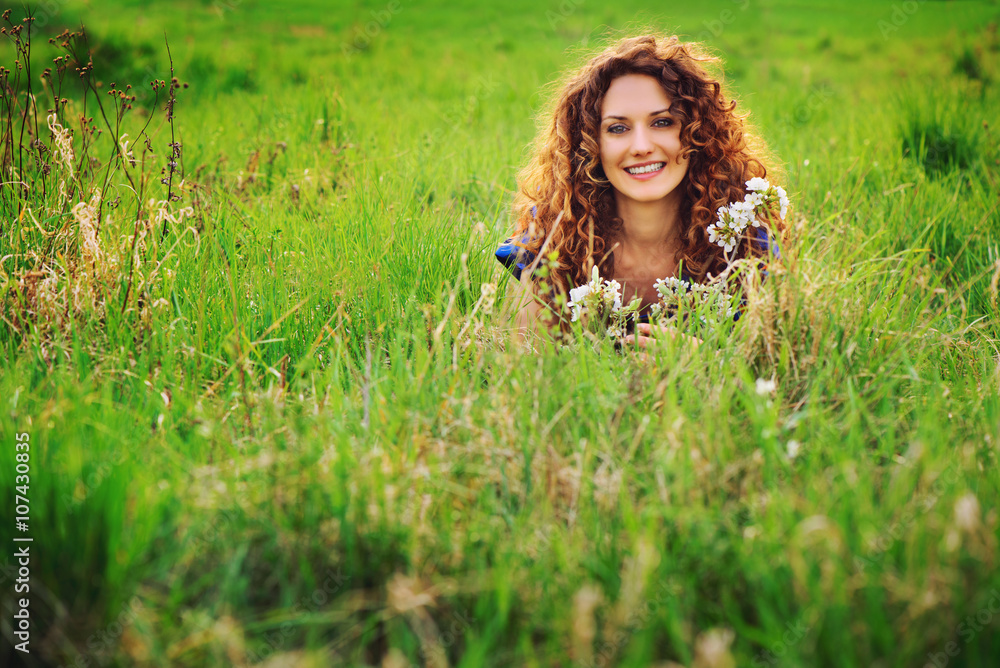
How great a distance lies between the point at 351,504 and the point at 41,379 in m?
1.22

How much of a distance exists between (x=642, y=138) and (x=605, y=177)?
12.9 inches

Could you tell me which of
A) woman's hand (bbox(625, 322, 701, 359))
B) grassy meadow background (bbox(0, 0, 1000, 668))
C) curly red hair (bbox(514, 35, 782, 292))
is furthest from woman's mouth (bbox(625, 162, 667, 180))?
woman's hand (bbox(625, 322, 701, 359))

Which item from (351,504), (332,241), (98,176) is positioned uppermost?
(98,176)

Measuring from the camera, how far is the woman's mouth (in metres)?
3.04

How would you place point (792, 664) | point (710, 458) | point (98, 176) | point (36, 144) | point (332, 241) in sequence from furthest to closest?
1. point (98, 176)
2. point (332, 241)
3. point (36, 144)
4. point (710, 458)
5. point (792, 664)

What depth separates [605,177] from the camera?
328 cm

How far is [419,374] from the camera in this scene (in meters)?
1.92

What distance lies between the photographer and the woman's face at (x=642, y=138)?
9.91 ft

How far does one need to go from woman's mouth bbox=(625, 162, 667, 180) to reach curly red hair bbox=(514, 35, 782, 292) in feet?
0.42

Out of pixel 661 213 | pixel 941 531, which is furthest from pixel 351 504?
pixel 661 213

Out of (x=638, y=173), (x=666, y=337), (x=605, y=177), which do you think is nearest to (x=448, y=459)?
(x=666, y=337)

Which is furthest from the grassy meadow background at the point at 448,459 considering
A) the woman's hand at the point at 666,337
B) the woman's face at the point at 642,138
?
the woman's face at the point at 642,138

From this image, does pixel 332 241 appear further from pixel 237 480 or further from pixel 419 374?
pixel 237 480

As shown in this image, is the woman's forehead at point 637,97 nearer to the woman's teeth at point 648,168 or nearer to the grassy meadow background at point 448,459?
the woman's teeth at point 648,168
